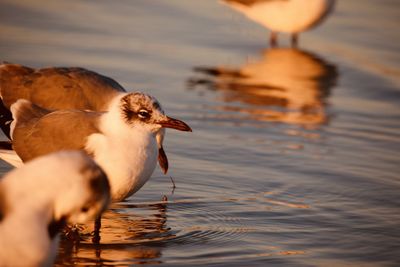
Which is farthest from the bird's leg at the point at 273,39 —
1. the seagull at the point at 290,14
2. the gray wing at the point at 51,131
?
the gray wing at the point at 51,131

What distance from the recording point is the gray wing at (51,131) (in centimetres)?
673

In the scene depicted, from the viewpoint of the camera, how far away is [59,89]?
812 centimetres

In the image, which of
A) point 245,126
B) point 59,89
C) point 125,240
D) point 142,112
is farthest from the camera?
point 245,126

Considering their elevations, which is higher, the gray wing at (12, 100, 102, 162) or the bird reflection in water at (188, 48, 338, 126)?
the gray wing at (12, 100, 102, 162)

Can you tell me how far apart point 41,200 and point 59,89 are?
4026 mm

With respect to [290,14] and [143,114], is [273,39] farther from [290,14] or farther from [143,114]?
[143,114]

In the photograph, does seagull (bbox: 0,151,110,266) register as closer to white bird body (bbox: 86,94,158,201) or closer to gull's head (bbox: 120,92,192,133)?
white bird body (bbox: 86,94,158,201)

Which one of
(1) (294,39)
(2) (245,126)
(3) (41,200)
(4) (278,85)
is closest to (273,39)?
(1) (294,39)

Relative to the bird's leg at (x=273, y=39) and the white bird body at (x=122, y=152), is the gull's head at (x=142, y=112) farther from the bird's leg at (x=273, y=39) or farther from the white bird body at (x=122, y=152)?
the bird's leg at (x=273, y=39)

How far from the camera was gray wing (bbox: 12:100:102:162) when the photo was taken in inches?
265

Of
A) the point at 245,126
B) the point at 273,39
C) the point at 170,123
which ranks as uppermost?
the point at 170,123

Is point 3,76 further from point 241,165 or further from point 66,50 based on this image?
point 66,50

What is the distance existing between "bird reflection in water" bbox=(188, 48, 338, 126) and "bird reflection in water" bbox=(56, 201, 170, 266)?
124 inches

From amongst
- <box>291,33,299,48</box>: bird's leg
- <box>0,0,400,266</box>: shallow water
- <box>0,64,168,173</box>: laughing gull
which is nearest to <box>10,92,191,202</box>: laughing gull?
<box>0,0,400,266</box>: shallow water
